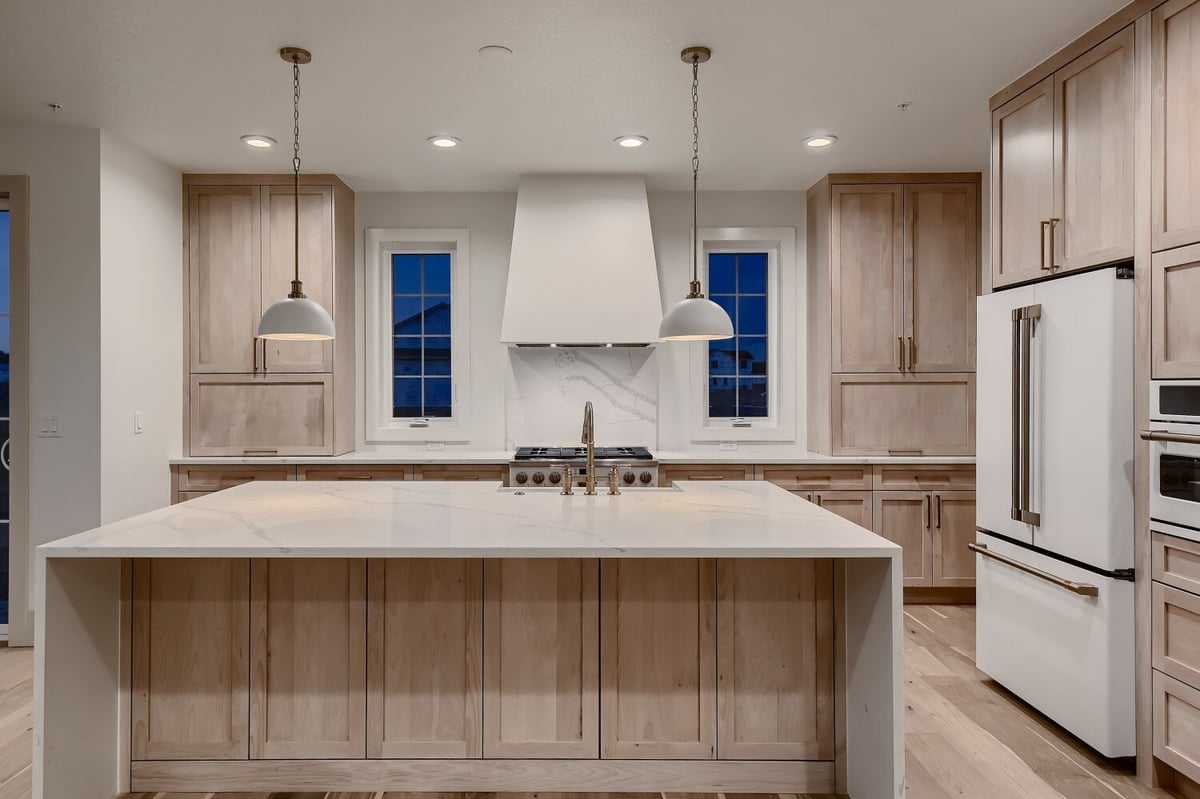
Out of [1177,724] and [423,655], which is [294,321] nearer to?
[423,655]

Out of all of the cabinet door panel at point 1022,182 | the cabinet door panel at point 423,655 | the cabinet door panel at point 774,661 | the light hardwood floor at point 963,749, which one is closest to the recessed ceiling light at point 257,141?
the cabinet door panel at point 423,655

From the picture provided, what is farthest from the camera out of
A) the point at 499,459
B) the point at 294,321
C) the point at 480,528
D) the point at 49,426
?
the point at 499,459

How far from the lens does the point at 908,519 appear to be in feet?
14.0

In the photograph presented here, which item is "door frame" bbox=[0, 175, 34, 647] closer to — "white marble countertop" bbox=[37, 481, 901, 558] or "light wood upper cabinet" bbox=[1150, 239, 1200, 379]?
"white marble countertop" bbox=[37, 481, 901, 558]

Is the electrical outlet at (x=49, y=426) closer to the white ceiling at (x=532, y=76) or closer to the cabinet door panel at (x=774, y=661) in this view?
the white ceiling at (x=532, y=76)

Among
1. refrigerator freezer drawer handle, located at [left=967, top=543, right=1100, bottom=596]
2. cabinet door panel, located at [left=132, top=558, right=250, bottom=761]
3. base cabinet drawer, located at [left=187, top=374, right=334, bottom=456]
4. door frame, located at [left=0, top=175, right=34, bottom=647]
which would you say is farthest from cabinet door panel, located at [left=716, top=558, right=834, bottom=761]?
door frame, located at [left=0, top=175, right=34, bottom=647]

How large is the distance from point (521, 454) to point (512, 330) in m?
0.74

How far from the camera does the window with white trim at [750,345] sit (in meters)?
4.82

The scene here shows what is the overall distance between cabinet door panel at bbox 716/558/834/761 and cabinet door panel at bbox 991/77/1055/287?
162 centimetres

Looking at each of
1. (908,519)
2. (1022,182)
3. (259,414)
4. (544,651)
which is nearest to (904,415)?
(908,519)

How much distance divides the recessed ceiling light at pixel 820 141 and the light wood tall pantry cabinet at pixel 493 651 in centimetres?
248

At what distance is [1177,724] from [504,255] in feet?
13.3

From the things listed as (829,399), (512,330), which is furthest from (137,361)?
(829,399)

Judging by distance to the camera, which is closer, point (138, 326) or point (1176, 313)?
point (1176, 313)
